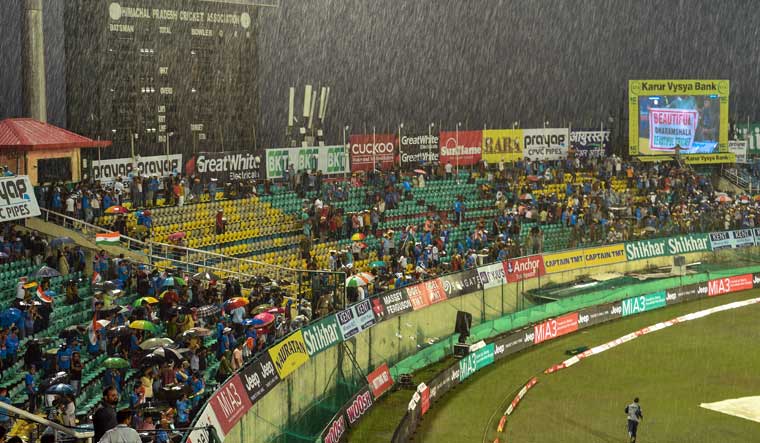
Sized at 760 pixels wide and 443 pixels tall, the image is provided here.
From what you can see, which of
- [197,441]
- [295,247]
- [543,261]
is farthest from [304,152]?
[197,441]

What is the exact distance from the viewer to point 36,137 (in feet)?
113

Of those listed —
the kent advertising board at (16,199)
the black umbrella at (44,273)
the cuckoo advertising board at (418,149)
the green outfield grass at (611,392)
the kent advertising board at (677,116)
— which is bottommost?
the green outfield grass at (611,392)

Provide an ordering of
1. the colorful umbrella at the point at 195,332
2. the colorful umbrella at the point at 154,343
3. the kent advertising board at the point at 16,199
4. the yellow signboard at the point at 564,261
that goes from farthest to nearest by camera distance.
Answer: the yellow signboard at the point at 564,261 → the kent advertising board at the point at 16,199 → the colorful umbrella at the point at 195,332 → the colorful umbrella at the point at 154,343

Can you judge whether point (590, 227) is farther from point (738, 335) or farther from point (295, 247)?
point (295, 247)

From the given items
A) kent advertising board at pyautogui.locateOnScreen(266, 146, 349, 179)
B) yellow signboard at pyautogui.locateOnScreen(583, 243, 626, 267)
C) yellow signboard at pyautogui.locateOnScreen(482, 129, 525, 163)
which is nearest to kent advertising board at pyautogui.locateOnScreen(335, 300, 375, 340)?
kent advertising board at pyautogui.locateOnScreen(266, 146, 349, 179)

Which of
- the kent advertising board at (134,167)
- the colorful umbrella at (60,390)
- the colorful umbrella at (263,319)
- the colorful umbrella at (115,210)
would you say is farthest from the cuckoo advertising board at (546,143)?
the colorful umbrella at (60,390)

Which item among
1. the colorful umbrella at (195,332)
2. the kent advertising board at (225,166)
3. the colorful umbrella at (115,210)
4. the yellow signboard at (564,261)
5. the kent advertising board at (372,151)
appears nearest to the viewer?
the colorful umbrella at (195,332)

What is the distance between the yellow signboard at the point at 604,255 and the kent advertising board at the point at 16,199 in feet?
76.1

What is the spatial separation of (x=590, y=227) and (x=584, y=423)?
19.2m

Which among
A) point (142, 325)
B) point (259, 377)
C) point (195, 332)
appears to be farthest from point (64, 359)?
point (259, 377)

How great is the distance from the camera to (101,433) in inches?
424

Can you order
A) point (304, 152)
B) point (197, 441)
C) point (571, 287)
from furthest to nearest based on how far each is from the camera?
point (304, 152) < point (571, 287) < point (197, 441)

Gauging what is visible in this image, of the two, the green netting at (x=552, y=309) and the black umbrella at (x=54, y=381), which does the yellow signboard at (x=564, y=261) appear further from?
the black umbrella at (x=54, y=381)

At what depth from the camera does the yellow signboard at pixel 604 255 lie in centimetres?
4031
